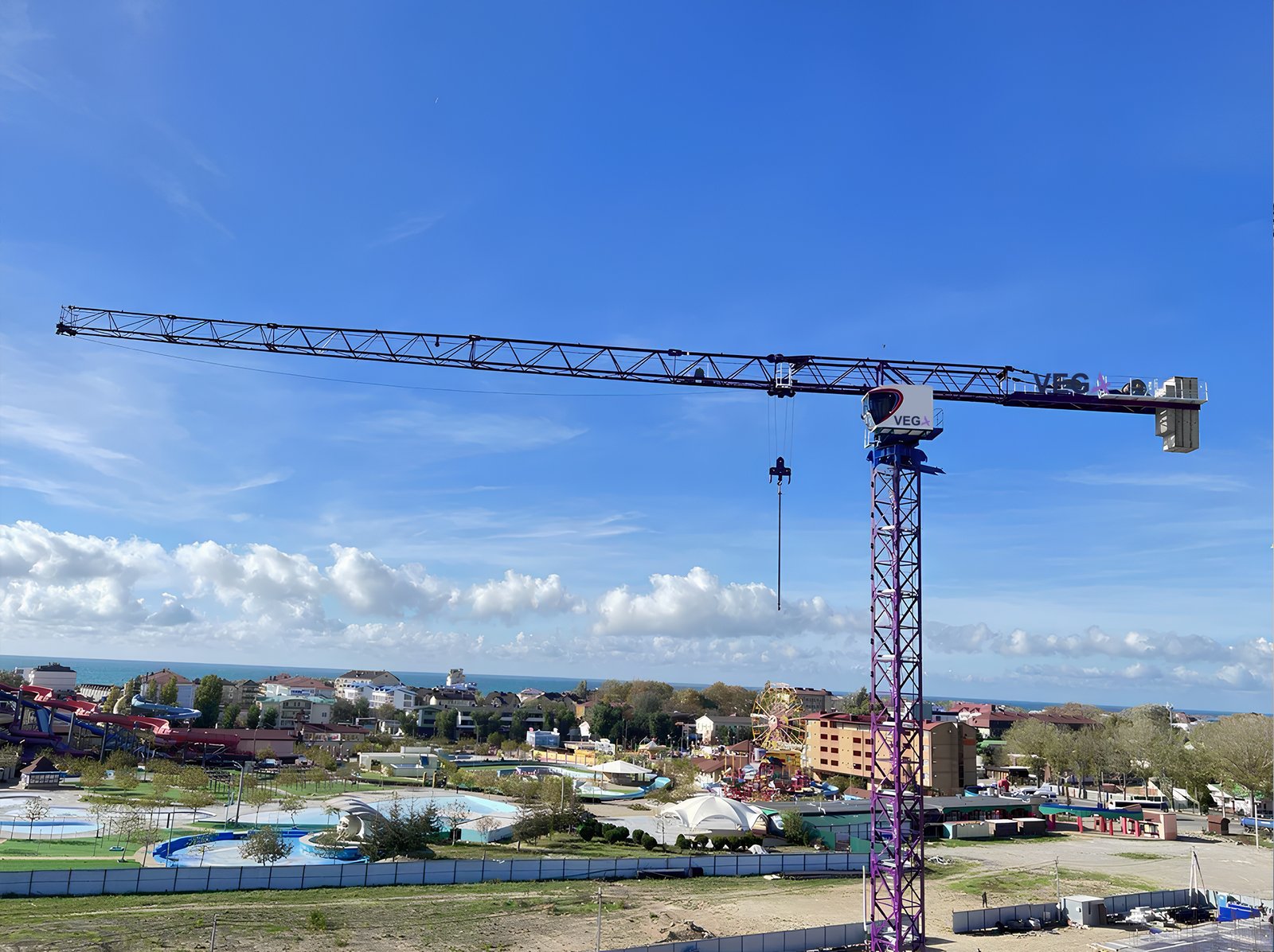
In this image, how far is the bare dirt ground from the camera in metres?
36.6

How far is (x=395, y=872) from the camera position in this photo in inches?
1889

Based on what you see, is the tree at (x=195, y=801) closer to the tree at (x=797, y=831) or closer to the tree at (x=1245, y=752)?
the tree at (x=797, y=831)

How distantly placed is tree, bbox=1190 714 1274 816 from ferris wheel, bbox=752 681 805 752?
4163 centimetres

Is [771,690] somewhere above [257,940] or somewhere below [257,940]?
above

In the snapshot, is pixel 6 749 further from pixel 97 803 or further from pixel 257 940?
pixel 257 940

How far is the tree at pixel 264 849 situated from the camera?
1978 inches

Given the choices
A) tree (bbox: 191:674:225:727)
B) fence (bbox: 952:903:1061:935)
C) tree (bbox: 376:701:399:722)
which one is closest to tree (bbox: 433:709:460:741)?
tree (bbox: 376:701:399:722)

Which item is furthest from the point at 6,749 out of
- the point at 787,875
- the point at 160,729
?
the point at 787,875

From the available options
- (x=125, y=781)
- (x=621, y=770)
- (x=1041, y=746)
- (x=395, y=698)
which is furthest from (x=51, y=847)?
(x=395, y=698)

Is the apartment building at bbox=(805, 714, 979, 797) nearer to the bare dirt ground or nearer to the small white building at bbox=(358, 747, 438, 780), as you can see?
the bare dirt ground

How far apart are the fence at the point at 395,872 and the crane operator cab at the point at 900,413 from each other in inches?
1154

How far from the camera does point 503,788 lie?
91938 millimetres

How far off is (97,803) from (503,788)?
3704 centimetres

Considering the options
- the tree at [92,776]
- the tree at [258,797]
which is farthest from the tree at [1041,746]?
the tree at [92,776]
